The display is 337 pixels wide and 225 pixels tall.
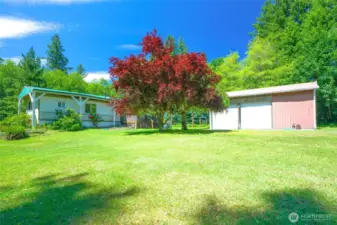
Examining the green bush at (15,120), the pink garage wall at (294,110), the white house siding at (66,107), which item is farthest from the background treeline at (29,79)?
the pink garage wall at (294,110)

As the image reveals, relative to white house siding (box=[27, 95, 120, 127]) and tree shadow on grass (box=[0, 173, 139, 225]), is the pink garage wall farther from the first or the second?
white house siding (box=[27, 95, 120, 127])

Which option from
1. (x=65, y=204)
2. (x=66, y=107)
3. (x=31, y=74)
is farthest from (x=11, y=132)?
(x=31, y=74)

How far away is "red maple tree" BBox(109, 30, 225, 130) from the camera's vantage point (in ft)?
31.5

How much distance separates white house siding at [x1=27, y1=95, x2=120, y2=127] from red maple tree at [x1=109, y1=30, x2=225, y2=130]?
839cm

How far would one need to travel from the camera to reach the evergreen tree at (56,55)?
39.5 meters

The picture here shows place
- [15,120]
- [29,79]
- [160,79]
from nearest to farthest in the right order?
[160,79] → [15,120] → [29,79]

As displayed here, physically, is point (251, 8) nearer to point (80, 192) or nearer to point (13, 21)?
point (13, 21)

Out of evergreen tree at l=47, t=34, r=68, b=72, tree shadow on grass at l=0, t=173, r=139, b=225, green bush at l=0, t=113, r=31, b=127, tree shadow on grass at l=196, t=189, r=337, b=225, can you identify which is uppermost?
evergreen tree at l=47, t=34, r=68, b=72

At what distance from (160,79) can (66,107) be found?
1125cm

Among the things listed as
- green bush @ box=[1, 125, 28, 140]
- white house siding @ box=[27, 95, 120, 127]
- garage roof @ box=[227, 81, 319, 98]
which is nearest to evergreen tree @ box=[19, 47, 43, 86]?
white house siding @ box=[27, 95, 120, 127]

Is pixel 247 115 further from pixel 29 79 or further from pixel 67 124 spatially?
pixel 29 79

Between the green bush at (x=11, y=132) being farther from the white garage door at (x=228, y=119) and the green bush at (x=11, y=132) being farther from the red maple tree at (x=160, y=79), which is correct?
the white garage door at (x=228, y=119)

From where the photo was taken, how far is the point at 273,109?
13.1 metres

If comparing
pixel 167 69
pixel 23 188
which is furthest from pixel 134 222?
pixel 167 69
